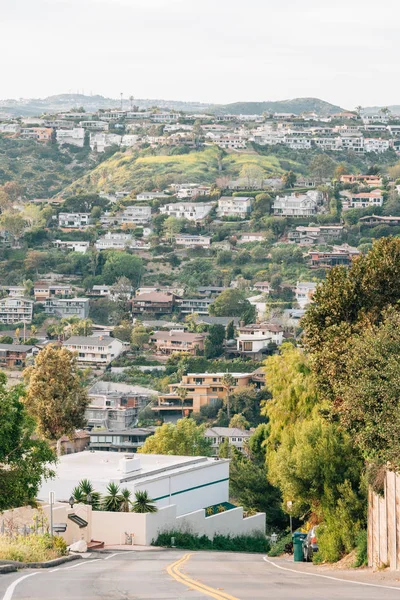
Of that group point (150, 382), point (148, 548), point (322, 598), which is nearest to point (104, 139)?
point (150, 382)

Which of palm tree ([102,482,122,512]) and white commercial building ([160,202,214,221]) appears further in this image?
white commercial building ([160,202,214,221])

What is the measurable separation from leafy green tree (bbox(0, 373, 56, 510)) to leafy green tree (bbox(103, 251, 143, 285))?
8770 cm

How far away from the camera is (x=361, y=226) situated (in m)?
120

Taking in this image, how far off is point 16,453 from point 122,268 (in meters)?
89.3

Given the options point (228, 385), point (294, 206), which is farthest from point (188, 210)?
point (228, 385)

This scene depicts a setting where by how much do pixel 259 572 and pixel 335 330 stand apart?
6.87 meters

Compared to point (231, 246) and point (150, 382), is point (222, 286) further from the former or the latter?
point (150, 382)

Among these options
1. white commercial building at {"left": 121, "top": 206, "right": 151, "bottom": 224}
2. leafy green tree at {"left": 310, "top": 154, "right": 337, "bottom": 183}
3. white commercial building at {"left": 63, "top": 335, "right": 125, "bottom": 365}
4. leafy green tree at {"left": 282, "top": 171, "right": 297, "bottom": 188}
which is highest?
leafy green tree at {"left": 310, "top": 154, "right": 337, "bottom": 183}

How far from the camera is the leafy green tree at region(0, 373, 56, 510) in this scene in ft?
66.4

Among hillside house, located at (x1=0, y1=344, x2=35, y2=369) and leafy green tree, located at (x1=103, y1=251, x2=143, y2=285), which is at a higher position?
leafy green tree, located at (x1=103, y1=251, x2=143, y2=285)

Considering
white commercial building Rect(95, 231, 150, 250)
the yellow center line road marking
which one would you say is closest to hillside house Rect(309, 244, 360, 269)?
white commercial building Rect(95, 231, 150, 250)

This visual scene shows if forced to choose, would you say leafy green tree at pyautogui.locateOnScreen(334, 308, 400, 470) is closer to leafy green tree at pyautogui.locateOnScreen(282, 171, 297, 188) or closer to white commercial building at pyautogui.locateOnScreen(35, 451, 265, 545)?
white commercial building at pyautogui.locateOnScreen(35, 451, 265, 545)

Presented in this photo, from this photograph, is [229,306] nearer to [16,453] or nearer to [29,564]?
[16,453]

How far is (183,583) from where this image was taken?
559 inches
